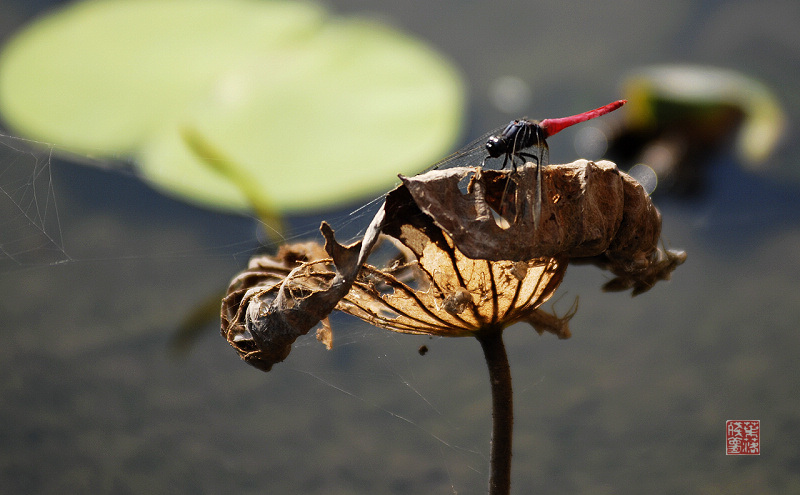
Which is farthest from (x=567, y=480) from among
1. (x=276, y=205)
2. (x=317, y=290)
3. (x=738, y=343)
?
(x=276, y=205)

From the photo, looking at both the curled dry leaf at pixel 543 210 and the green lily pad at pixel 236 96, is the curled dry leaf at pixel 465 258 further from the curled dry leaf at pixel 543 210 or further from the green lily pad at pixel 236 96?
the green lily pad at pixel 236 96

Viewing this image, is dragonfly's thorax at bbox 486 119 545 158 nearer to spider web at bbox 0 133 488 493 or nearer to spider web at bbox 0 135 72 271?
spider web at bbox 0 133 488 493

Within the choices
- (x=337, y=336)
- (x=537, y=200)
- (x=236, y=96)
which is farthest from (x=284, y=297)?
(x=236, y=96)

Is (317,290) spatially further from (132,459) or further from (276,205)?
(276,205)

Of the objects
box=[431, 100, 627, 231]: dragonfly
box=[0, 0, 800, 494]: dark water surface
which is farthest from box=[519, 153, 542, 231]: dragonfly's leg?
box=[0, 0, 800, 494]: dark water surface

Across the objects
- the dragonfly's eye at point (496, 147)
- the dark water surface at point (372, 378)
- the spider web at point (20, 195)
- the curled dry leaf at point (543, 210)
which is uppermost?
the dragonfly's eye at point (496, 147)

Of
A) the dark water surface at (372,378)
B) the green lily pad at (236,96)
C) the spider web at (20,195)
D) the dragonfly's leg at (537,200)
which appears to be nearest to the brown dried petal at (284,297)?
the dragonfly's leg at (537,200)
